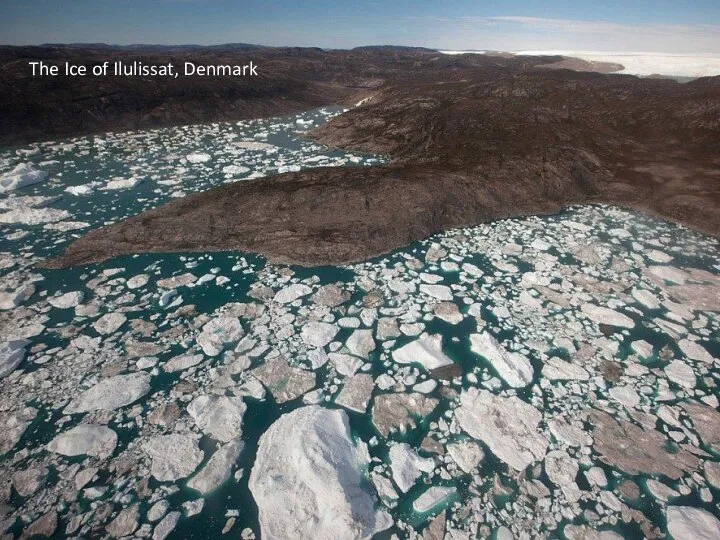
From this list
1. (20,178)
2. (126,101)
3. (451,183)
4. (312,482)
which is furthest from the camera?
(126,101)

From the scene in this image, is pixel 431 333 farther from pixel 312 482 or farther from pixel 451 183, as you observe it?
pixel 451 183

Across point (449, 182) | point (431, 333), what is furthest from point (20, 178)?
point (431, 333)

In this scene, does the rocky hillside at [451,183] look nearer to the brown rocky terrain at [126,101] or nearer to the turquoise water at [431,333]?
the turquoise water at [431,333]

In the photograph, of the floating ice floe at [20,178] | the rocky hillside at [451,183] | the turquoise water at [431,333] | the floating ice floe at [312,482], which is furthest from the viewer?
the floating ice floe at [20,178]

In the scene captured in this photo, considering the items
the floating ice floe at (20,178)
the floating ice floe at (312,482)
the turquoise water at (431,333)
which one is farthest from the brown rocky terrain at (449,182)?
the floating ice floe at (20,178)

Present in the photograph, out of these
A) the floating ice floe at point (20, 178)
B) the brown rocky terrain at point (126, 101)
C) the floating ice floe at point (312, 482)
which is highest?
the brown rocky terrain at point (126, 101)

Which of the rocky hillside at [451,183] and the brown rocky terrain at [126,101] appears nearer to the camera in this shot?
the rocky hillside at [451,183]

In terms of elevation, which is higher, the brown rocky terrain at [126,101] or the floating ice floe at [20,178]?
the brown rocky terrain at [126,101]

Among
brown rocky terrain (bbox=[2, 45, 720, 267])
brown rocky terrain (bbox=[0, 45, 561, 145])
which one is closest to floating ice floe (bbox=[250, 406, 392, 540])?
brown rocky terrain (bbox=[2, 45, 720, 267])
